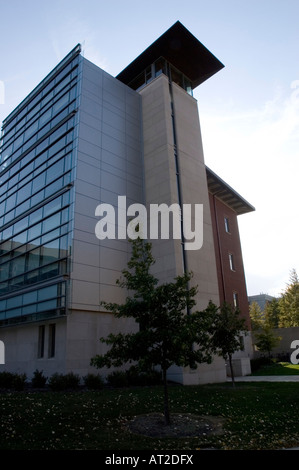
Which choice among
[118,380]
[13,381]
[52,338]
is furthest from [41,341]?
[118,380]

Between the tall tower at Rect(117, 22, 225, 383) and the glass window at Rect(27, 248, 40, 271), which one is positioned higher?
the tall tower at Rect(117, 22, 225, 383)

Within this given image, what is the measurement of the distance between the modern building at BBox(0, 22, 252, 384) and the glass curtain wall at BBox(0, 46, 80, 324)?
114 millimetres

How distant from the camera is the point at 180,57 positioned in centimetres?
3144

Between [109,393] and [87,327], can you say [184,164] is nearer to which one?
[87,327]

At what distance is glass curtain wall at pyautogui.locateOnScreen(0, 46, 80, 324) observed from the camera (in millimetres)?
22375

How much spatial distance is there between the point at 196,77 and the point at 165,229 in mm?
Answer: 17948

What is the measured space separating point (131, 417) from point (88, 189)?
51.7ft

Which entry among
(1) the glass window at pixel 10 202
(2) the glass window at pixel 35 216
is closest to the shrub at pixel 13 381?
(2) the glass window at pixel 35 216

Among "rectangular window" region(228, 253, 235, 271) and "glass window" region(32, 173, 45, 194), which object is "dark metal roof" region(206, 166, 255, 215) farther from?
"glass window" region(32, 173, 45, 194)

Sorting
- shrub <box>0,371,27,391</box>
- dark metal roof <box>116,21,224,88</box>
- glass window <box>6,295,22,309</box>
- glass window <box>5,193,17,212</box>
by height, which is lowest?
shrub <box>0,371,27,391</box>

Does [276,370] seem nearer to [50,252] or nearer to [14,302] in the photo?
[50,252]

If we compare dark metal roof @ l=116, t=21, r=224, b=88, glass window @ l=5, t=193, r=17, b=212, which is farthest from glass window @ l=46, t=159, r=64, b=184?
dark metal roof @ l=116, t=21, r=224, b=88

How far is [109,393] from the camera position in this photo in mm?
15703
